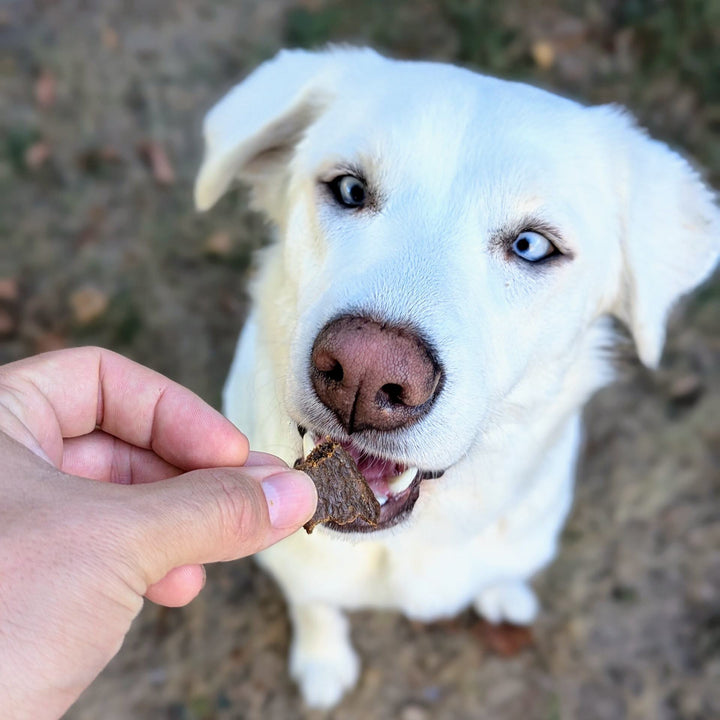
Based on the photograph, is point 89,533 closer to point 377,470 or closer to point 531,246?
point 377,470

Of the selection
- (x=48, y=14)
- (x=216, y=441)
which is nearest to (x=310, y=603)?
(x=216, y=441)

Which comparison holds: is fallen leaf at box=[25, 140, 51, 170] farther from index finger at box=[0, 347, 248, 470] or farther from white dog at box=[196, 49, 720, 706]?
index finger at box=[0, 347, 248, 470]

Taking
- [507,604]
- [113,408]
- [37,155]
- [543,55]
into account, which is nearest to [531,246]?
[113,408]

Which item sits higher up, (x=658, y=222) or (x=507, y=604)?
(x=658, y=222)

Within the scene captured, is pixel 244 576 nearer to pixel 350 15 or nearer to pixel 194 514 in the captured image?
pixel 194 514

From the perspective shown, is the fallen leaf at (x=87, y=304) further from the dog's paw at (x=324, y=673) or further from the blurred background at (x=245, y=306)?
the dog's paw at (x=324, y=673)

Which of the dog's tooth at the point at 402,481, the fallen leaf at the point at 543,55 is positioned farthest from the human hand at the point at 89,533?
the fallen leaf at the point at 543,55
